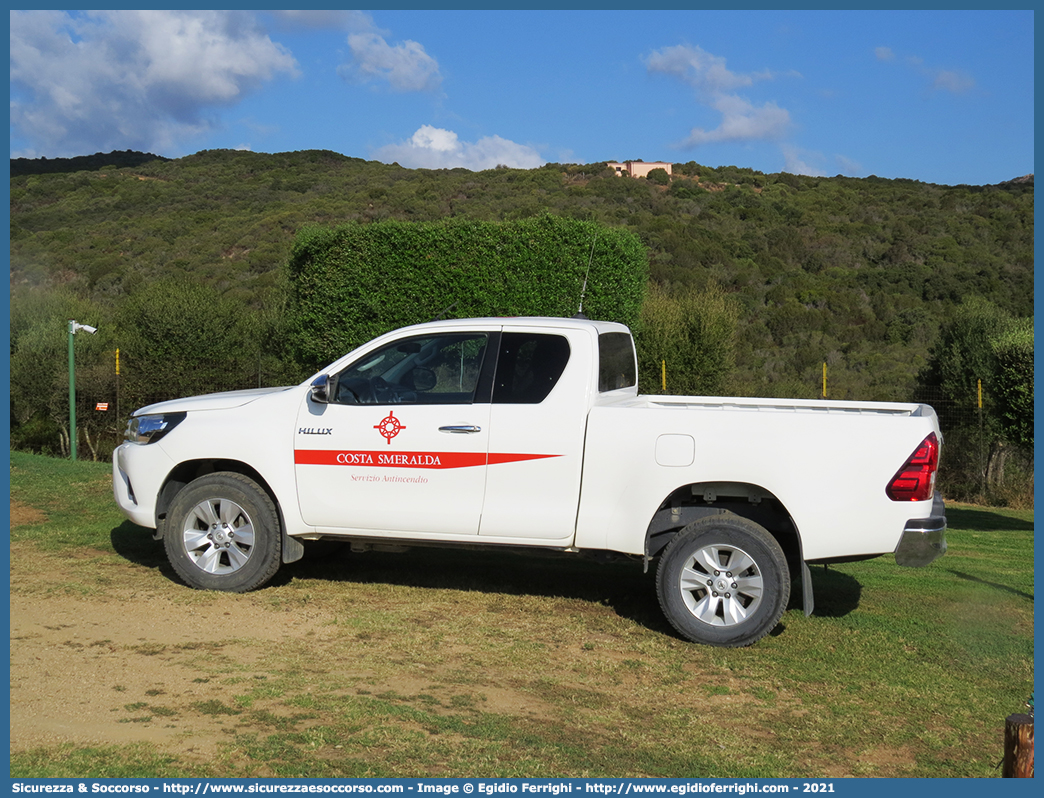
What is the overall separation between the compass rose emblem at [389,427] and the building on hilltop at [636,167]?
159 ft

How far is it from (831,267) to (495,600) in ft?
121

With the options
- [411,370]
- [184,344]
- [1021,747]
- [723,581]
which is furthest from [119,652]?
[184,344]

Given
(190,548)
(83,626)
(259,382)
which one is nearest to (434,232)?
(259,382)

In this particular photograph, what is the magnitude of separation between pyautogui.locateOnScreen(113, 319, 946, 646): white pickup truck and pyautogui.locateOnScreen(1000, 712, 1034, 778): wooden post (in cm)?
279

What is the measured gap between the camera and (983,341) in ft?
66.7

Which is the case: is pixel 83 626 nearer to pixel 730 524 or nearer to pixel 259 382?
pixel 730 524

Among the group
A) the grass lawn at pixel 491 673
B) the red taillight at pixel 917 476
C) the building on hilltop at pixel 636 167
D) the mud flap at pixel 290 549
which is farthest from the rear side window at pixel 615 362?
the building on hilltop at pixel 636 167

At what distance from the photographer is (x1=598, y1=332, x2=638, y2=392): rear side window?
7211mm

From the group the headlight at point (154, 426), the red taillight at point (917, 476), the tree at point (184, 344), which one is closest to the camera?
the red taillight at point (917, 476)

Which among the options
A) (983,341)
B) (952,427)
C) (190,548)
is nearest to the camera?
(190,548)

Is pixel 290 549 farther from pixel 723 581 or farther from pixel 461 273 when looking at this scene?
pixel 461 273

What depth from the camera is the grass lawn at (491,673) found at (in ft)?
14.9

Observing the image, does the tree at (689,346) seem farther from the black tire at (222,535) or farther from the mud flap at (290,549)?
the black tire at (222,535)

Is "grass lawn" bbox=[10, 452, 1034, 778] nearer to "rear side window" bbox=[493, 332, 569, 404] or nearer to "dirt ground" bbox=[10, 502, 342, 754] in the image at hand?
"dirt ground" bbox=[10, 502, 342, 754]
